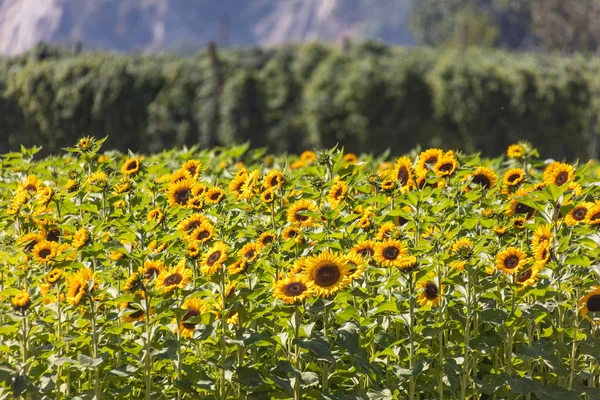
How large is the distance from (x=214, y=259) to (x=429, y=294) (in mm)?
910

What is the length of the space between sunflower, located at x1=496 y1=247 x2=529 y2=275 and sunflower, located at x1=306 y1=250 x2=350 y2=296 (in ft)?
2.03

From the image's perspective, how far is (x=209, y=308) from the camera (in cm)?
309

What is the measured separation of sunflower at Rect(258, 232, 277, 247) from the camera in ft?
11.1

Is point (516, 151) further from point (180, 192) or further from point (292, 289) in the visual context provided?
point (292, 289)

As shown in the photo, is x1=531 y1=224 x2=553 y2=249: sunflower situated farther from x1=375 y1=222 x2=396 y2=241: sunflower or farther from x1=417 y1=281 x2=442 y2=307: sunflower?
x1=375 y1=222 x2=396 y2=241: sunflower

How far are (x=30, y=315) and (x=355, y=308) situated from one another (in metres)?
1.25

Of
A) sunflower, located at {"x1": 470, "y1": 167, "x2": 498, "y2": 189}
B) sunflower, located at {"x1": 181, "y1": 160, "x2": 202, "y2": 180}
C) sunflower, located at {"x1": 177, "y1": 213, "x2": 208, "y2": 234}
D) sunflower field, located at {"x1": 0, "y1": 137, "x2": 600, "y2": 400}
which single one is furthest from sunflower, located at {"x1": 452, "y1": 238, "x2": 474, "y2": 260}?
sunflower, located at {"x1": 181, "y1": 160, "x2": 202, "y2": 180}

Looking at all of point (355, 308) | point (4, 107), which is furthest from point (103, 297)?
point (4, 107)

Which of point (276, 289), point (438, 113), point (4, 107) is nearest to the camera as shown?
point (276, 289)

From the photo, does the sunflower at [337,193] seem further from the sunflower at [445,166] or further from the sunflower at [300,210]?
the sunflower at [445,166]

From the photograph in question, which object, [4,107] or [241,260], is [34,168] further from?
[4,107]

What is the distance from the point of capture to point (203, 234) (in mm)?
3232

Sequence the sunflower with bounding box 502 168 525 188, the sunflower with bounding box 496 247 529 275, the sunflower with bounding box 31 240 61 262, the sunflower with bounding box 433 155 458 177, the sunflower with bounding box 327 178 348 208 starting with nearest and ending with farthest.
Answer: the sunflower with bounding box 496 247 529 275 → the sunflower with bounding box 31 240 61 262 → the sunflower with bounding box 327 178 348 208 → the sunflower with bounding box 433 155 458 177 → the sunflower with bounding box 502 168 525 188

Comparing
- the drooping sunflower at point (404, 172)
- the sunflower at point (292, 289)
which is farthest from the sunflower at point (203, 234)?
the drooping sunflower at point (404, 172)
